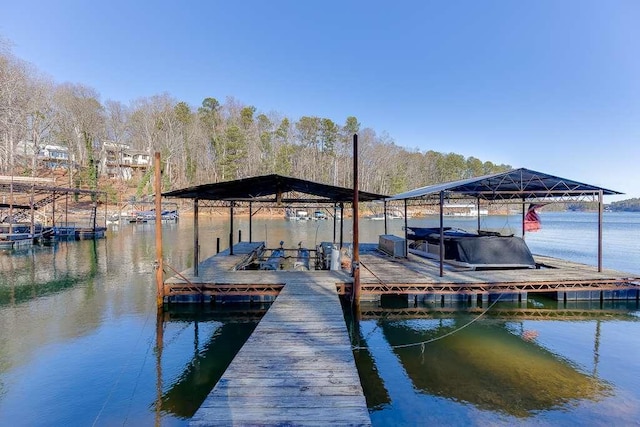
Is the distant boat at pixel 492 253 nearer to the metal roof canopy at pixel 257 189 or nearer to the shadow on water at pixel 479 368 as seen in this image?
the shadow on water at pixel 479 368

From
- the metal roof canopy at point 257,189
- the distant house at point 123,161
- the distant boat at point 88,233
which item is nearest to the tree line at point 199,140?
the distant house at point 123,161

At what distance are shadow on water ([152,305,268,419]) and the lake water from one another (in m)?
0.03

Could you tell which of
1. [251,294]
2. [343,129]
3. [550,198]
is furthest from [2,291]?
[343,129]

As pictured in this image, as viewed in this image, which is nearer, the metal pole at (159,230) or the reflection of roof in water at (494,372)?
the reflection of roof in water at (494,372)

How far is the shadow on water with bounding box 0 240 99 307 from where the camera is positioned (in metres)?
12.6

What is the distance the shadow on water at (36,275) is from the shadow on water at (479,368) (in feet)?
38.9

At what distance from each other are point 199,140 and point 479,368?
201 ft

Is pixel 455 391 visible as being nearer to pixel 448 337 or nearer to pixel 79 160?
pixel 448 337

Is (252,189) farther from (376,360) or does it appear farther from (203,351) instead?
(376,360)

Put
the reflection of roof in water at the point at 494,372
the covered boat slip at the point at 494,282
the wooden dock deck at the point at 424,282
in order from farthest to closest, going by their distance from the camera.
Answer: the covered boat slip at the point at 494,282
the wooden dock deck at the point at 424,282
the reflection of roof in water at the point at 494,372

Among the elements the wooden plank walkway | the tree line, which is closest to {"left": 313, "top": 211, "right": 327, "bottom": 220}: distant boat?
the tree line

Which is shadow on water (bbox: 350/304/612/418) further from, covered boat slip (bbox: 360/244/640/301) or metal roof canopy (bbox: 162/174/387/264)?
metal roof canopy (bbox: 162/174/387/264)

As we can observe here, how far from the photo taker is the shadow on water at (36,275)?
12617mm

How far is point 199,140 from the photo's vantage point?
60.9 m
